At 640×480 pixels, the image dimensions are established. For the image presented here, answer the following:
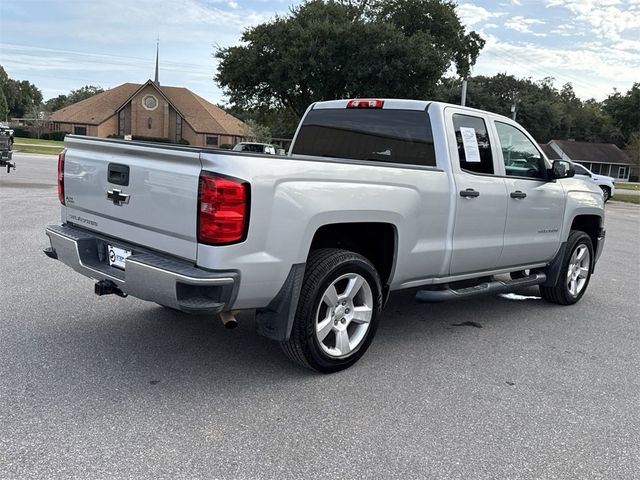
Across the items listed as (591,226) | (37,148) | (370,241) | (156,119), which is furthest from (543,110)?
(370,241)

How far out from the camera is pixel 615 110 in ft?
259

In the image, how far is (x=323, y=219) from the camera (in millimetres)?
3928

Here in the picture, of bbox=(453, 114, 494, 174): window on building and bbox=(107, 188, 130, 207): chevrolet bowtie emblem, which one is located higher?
bbox=(453, 114, 494, 174): window on building

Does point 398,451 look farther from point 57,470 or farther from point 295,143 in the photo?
point 295,143

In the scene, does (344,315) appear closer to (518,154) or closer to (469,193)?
(469,193)

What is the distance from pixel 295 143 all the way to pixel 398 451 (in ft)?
11.9

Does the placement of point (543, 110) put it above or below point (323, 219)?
above

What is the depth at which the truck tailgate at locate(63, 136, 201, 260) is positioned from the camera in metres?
3.57

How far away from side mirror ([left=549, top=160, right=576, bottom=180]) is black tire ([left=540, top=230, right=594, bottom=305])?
2.88 ft

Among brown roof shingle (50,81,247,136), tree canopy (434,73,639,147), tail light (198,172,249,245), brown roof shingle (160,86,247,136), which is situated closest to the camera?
tail light (198,172,249,245)

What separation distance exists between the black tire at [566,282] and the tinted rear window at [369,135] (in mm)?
2403

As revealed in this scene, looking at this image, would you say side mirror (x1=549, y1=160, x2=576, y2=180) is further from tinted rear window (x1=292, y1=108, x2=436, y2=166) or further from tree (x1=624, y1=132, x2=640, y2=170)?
tree (x1=624, y1=132, x2=640, y2=170)

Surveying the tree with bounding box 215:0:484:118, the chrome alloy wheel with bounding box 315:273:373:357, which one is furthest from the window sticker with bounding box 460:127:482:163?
the tree with bounding box 215:0:484:118

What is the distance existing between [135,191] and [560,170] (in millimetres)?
4113
